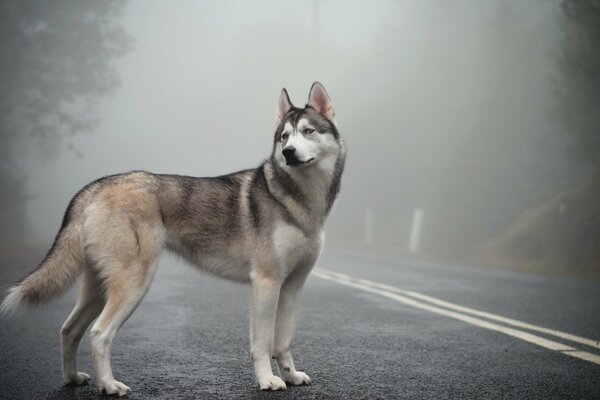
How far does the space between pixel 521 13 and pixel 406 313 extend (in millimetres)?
22624

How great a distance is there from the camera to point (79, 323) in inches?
181

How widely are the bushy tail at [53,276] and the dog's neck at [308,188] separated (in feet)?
4.55

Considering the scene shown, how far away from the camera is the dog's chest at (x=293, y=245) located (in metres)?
4.59

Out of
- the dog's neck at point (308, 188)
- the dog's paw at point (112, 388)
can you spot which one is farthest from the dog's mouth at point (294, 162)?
the dog's paw at point (112, 388)

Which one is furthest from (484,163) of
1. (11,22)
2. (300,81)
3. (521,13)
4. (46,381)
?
(300,81)

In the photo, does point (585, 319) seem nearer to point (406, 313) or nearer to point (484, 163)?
point (406, 313)

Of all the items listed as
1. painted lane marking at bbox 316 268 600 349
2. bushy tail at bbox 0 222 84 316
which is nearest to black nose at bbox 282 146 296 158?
bushy tail at bbox 0 222 84 316

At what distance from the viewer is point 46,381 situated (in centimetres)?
445

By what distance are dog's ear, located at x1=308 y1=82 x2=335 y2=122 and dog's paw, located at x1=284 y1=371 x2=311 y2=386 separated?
1873 millimetres

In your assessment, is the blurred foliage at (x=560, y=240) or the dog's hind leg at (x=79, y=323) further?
the blurred foliage at (x=560, y=240)

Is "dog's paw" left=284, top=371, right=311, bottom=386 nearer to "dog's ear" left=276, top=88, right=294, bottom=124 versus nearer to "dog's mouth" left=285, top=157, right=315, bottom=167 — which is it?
"dog's mouth" left=285, top=157, right=315, bottom=167

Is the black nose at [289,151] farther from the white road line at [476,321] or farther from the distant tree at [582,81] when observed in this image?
the distant tree at [582,81]

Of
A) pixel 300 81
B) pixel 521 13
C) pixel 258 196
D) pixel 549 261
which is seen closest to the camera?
pixel 258 196

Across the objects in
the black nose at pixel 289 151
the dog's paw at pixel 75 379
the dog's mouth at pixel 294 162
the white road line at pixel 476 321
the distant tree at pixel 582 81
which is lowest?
the dog's paw at pixel 75 379
